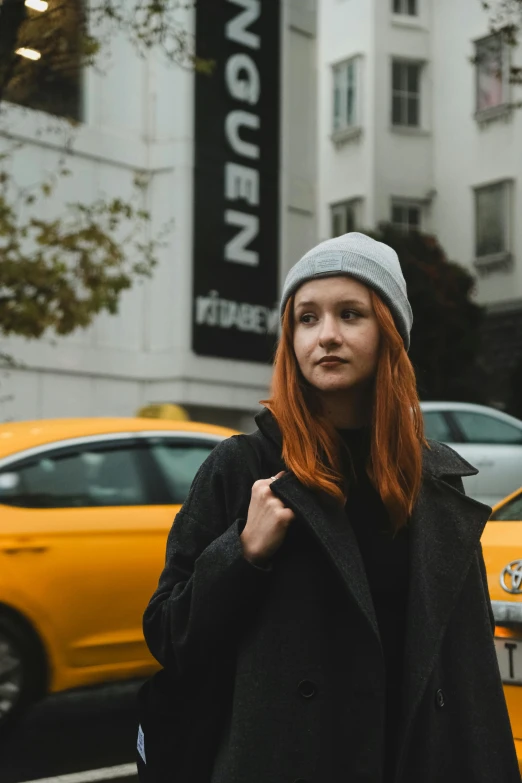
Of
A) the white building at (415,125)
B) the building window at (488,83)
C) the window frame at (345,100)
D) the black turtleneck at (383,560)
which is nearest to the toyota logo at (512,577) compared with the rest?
the black turtleneck at (383,560)

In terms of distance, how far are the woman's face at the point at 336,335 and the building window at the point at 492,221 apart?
24185 mm

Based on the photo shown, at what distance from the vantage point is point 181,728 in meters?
1.97

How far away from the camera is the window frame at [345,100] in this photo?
27891 mm

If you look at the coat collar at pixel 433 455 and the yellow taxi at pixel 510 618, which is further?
the yellow taxi at pixel 510 618

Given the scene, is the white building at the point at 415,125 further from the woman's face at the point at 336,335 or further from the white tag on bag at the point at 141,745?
the white tag on bag at the point at 141,745

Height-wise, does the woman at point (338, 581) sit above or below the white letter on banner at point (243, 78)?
below

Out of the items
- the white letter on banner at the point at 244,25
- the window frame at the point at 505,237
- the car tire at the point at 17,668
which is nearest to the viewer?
the car tire at the point at 17,668

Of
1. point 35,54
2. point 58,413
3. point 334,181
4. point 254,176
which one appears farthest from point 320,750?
point 334,181

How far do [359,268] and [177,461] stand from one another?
4.76 metres

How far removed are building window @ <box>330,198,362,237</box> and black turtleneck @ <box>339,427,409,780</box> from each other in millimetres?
25695

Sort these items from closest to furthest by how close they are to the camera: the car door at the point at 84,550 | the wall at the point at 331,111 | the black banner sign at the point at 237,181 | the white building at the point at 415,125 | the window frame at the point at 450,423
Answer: the car door at the point at 84,550 → the window frame at the point at 450,423 → the black banner sign at the point at 237,181 → the white building at the point at 415,125 → the wall at the point at 331,111

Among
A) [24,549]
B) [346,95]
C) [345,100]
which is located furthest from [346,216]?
[24,549]

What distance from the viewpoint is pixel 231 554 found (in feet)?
6.28

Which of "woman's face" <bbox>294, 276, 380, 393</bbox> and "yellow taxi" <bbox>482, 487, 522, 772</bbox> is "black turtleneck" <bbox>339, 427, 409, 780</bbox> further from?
"yellow taxi" <bbox>482, 487, 522, 772</bbox>
